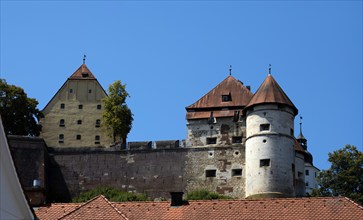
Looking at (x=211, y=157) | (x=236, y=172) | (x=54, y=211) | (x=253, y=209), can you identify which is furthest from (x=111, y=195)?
(x=253, y=209)

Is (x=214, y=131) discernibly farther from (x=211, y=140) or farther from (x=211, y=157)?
(x=211, y=157)

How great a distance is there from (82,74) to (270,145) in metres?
28.6

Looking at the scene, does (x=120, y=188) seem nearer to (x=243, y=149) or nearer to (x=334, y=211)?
(x=243, y=149)

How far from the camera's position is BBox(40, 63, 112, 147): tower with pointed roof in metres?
77.9

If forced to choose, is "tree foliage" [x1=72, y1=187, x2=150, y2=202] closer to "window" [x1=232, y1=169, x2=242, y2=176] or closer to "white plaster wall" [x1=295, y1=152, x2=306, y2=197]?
"window" [x1=232, y1=169, x2=242, y2=176]

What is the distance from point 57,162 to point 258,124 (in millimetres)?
18073

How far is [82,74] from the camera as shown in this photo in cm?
8344

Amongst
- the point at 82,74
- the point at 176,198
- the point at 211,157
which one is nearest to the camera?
the point at 176,198

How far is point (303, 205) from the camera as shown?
27.2 meters

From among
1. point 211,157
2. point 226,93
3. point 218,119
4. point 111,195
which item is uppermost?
point 226,93

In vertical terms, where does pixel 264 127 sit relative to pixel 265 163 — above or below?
above

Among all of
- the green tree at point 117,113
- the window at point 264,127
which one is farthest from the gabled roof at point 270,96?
the green tree at point 117,113

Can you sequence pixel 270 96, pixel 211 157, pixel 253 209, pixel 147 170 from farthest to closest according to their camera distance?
1. pixel 147 170
2. pixel 211 157
3. pixel 270 96
4. pixel 253 209

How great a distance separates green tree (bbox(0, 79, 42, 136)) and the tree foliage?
1010cm
